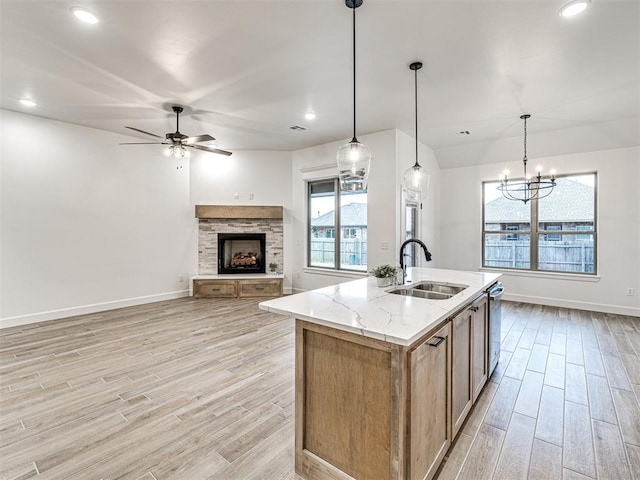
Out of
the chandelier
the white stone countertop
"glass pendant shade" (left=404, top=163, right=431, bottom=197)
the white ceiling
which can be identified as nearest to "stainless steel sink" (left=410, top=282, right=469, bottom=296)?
the white stone countertop

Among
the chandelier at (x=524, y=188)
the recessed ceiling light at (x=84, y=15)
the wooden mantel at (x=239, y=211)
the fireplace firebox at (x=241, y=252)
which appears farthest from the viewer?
the fireplace firebox at (x=241, y=252)

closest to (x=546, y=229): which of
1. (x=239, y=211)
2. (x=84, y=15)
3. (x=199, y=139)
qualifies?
(x=239, y=211)

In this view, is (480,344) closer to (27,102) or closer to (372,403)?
(372,403)

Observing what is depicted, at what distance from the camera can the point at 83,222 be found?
5.05 m

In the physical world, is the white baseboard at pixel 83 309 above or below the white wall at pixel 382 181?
below

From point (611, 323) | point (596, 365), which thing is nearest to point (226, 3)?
point (596, 365)

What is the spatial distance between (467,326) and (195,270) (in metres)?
5.62

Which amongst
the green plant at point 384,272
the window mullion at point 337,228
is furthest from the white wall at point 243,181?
the green plant at point 384,272

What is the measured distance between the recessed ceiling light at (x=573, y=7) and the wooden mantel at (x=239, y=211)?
5017mm

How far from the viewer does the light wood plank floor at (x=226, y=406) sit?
1865 millimetres

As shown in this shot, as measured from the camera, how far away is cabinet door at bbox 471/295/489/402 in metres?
2.34

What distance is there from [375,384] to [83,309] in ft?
17.7

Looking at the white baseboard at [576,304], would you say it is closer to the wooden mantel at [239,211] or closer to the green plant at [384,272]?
the green plant at [384,272]

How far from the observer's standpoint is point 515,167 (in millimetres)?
6051
